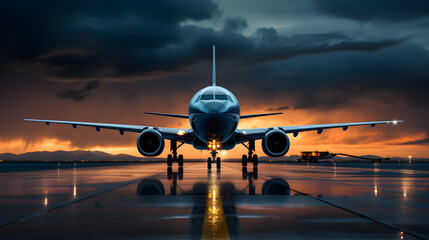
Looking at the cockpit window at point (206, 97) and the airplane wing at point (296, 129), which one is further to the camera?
the airplane wing at point (296, 129)

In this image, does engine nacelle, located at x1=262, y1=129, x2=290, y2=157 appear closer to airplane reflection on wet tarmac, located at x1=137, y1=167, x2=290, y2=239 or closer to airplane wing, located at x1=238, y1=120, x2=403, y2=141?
airplane wing, located at x1=238, y1=120, x2=403, y2=141

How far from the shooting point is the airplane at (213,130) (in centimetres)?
2198

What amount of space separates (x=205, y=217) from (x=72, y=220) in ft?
7.41

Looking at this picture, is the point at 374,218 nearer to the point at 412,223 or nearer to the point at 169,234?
the point at 412,223

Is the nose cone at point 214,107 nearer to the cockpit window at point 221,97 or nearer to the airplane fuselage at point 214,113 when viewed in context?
the airplane fuselage at point 214,113

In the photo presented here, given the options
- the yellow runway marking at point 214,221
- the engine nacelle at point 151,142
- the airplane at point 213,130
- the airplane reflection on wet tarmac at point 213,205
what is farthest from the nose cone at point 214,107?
the yellow runway marking at point 214,221

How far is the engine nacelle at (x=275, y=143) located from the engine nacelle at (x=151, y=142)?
20.8ft

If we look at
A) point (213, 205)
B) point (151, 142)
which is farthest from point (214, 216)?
point (151, 142)

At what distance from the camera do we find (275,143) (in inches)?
1009

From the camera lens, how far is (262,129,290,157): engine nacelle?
2523 centimetres

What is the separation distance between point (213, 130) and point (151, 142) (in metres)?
4.91

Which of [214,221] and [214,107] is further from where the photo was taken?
[214,107]

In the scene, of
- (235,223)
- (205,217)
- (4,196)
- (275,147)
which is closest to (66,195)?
(4,196)

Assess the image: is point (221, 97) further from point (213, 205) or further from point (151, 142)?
point (213, 205)
